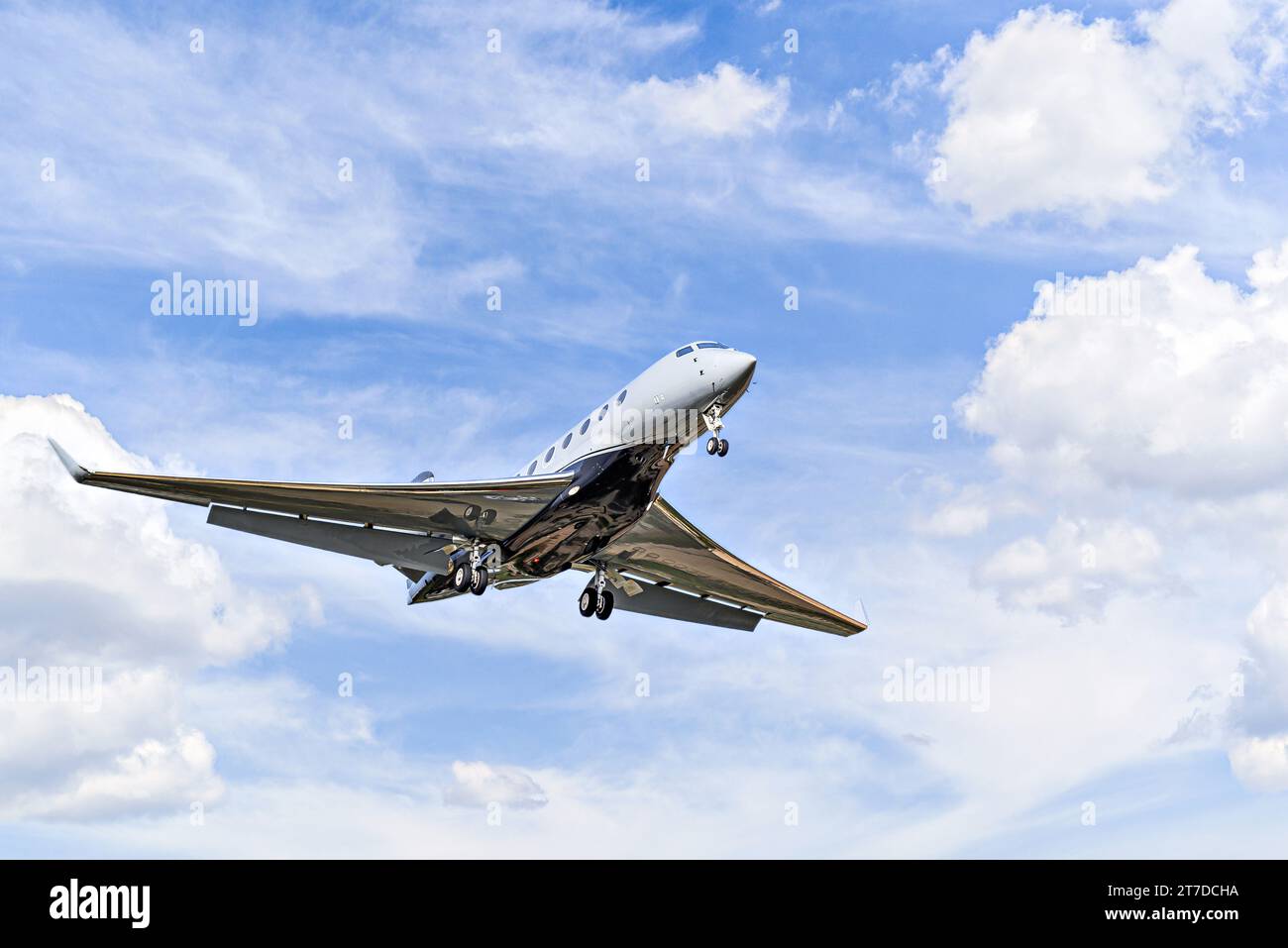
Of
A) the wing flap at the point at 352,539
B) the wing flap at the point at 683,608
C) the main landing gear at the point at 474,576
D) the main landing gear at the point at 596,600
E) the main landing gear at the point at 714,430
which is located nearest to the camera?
the main landing gear at the point at 714,430

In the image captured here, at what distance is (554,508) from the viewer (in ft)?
151

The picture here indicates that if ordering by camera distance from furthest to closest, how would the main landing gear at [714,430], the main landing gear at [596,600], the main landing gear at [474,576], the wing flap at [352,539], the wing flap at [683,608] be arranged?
the wing flap at [683,608]
the main landing gear at [596,600]
the main landing gear at [474,576]
the wing flap at [352,539]
the main landing gear at [714,430]

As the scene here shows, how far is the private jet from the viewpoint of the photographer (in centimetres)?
4231

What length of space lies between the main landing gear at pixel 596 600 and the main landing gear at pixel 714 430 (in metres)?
13.0

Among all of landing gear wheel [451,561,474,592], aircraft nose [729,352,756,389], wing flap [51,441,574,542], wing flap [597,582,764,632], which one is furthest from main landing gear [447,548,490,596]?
aircraft nose [729,352,756,389]

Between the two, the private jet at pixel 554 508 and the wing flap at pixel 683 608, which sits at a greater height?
the private jet at pixel 554 508

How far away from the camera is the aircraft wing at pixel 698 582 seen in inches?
2073

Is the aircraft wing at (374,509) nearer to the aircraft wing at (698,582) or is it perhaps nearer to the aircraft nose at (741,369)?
the aircraft wing at (698,582)

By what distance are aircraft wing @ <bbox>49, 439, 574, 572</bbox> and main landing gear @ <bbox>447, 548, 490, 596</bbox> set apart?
1025 mm

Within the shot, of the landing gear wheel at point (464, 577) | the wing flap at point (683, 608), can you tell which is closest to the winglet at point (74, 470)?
the landing gear wheel at point (464, 577)
